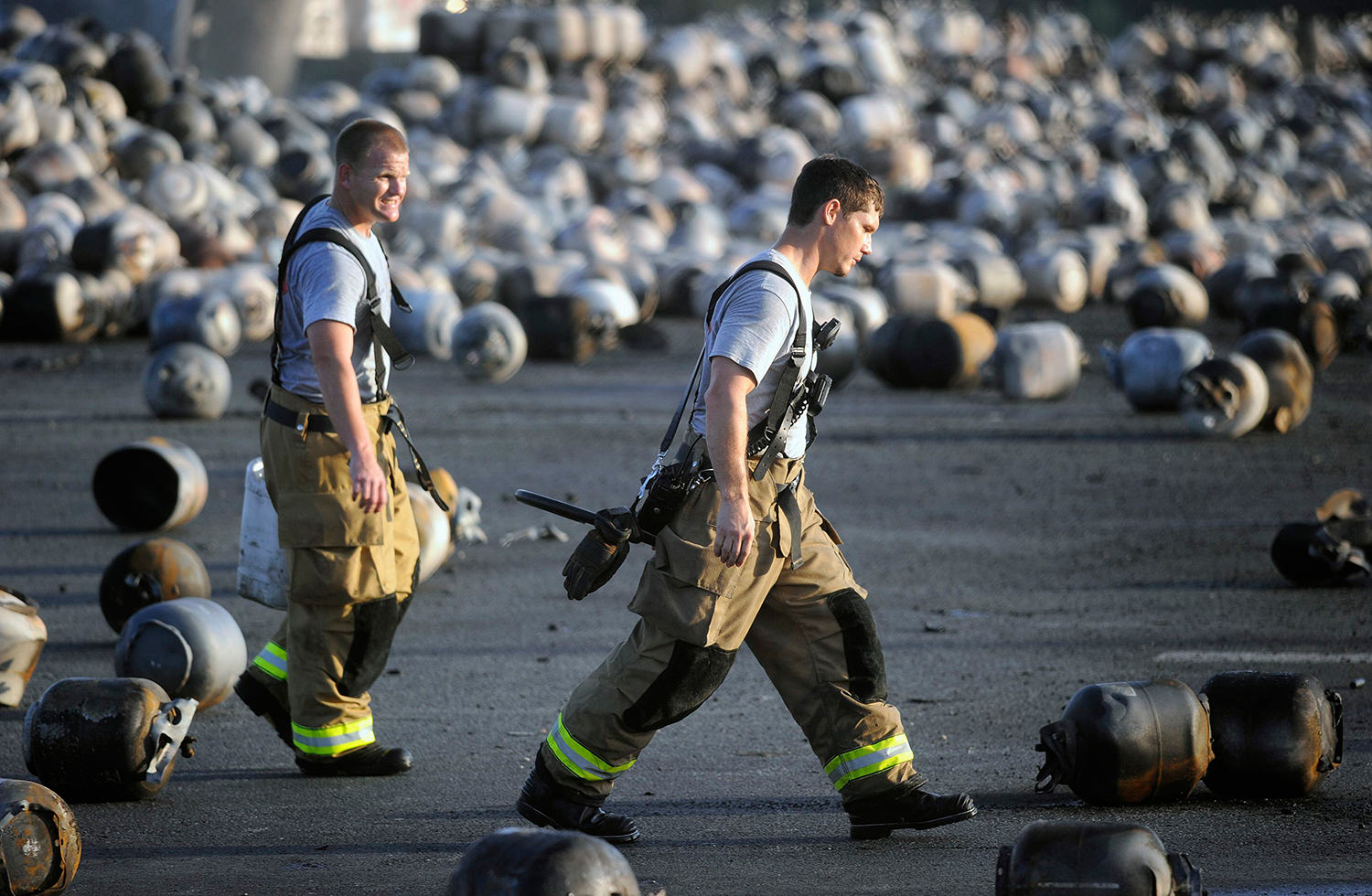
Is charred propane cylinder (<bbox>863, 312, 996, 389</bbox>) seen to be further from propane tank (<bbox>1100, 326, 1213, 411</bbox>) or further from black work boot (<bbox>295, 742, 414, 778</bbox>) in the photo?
black work boot (<bbox>295, 742, 414, 778</bbox>)

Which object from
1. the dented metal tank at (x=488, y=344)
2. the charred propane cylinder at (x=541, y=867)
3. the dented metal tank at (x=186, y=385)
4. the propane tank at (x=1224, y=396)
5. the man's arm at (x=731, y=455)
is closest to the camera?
the charred propane cylinder at (x=541, y=867)

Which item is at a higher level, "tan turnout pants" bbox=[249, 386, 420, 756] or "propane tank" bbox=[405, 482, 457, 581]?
"tan turnout pants" bbox=[249, 386, 420, 756]

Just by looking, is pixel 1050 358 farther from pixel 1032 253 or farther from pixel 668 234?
pixel 668 234

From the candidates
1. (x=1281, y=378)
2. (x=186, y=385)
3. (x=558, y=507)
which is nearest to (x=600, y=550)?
(x=558, y=507)

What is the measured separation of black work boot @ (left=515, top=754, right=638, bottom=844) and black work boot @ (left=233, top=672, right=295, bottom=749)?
44.2 inches

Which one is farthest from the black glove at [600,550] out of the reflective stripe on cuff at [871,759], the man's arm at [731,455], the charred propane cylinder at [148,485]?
the charred propane cylinder at [148,485]

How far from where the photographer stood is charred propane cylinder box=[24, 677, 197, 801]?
5.24m

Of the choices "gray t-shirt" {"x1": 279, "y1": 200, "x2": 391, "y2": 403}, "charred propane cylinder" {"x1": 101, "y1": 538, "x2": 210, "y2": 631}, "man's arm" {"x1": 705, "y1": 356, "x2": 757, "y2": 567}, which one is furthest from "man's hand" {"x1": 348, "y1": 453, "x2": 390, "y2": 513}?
"charred propane cylinder" {"x1": 101, "y1": 538, "x2": 210, "y2": 631}

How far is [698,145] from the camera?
30.0 metres

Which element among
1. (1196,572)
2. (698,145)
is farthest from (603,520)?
(698,145)

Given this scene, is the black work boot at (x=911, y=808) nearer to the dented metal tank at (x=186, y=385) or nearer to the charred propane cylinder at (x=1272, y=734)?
the charred propane cylinder at (x=1272, y=734)

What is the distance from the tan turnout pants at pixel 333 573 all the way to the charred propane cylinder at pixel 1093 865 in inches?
88.6

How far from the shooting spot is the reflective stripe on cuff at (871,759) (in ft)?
15.9

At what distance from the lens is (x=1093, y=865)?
3902 millimetres
